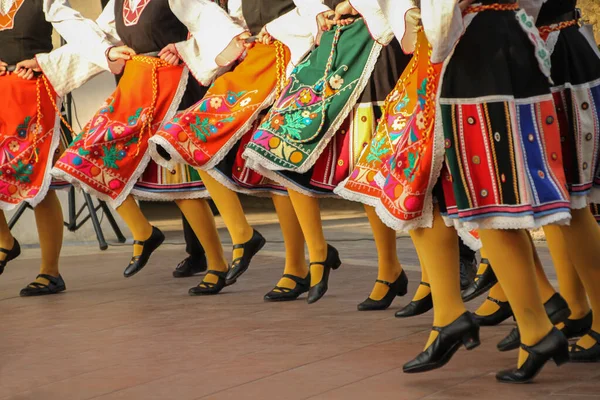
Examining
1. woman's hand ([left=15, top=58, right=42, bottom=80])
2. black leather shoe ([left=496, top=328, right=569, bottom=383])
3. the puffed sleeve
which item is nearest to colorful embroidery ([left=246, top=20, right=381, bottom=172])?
the puffed sleeve

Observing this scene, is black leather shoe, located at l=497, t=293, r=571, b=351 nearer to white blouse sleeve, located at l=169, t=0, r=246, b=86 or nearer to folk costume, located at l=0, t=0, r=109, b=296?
white blouse sleeve, located at l=169, t=0, r=246, b=86

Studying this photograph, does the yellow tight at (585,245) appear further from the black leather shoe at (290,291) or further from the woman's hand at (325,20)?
the black leather shoe at (290,291)

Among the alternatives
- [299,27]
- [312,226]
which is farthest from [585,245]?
[299,27]

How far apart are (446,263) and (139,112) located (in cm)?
211

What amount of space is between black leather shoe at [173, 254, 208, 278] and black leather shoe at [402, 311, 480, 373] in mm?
2543

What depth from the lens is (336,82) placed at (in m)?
3.76

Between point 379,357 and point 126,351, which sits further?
point 126,351

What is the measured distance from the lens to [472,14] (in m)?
2.54

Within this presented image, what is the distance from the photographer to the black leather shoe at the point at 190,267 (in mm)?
5109

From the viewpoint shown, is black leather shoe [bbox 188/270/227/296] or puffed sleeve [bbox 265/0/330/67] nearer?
puffed sleeve [bbox 265/0/330/67]

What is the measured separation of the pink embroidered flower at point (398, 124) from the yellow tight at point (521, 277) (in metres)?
0.72

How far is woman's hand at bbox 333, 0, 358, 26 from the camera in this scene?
12.2ft

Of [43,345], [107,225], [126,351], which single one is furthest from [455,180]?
[107,225]

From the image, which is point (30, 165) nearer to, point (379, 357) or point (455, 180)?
point (379, 357)
